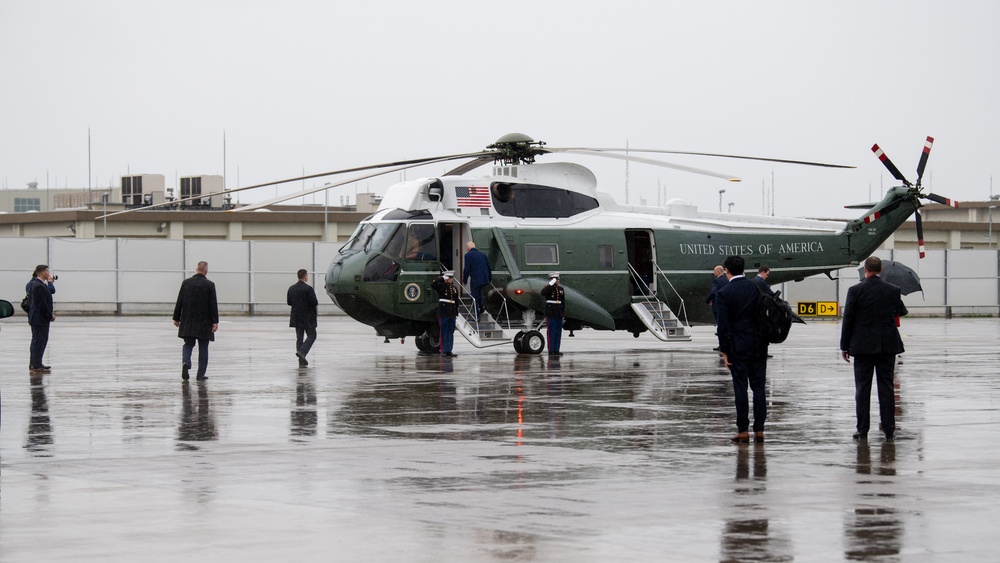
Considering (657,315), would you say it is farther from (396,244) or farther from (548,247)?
(396,244)

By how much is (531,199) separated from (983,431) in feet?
44.5

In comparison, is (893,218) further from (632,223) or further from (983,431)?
(983,431)

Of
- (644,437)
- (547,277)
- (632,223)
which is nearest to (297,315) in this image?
(547,277)

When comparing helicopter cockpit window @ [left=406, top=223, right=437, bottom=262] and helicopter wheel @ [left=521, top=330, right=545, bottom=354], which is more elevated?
helicopter cockpit window @ [left=406, top=223, right=437, bottom=262]

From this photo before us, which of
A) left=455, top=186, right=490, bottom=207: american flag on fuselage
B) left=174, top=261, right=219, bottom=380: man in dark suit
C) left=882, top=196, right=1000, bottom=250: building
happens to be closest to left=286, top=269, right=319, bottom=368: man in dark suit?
left=174, top=261, right=219, bottom=380: man in dark suit

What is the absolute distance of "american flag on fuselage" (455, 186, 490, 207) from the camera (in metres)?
23.8

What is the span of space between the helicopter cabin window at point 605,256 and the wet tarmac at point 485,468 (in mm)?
5571

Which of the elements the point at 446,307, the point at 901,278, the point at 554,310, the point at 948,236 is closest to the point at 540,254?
the point at 554,310

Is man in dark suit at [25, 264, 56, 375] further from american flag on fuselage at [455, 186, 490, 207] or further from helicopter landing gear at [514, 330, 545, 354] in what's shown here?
helicopter landing gear at [514, 330, 545, 354]

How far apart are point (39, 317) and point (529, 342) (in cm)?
844

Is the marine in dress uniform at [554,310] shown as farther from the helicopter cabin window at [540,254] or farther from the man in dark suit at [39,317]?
the man in dark suit at [39,317]

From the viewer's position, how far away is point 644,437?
37.9ft

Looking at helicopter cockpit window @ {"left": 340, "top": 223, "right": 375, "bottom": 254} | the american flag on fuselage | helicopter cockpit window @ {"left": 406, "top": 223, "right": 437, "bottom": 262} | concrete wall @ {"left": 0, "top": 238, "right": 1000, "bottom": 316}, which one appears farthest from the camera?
concrete wall @ {"left": 0, "top": 238, "right": 1000, "bottom": 316}

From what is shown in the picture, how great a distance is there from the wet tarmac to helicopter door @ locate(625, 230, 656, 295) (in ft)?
19.0
